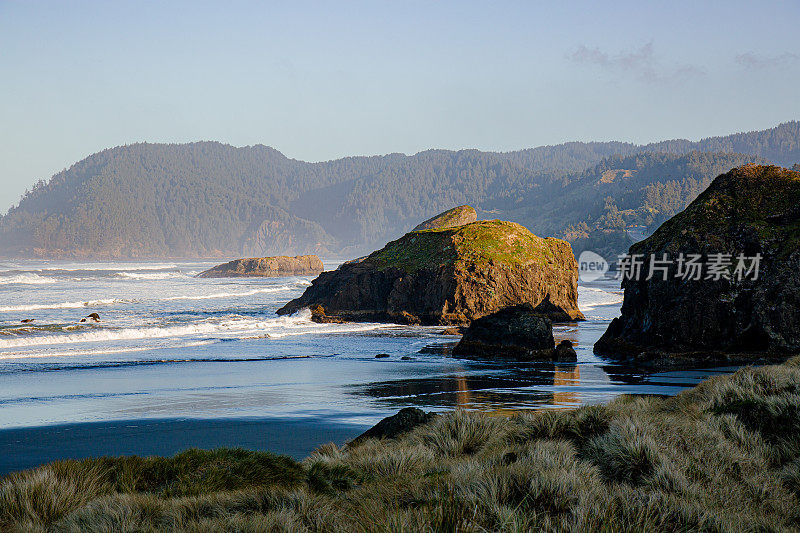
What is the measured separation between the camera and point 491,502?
4.35 metres

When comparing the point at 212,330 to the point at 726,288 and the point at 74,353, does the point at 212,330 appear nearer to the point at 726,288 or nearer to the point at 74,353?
the point at 74,353

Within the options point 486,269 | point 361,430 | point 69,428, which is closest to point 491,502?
point 361,430

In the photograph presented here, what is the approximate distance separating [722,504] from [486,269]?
31.4 meters

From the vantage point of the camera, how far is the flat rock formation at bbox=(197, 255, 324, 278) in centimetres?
11274

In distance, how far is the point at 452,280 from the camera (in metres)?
→ 36.0

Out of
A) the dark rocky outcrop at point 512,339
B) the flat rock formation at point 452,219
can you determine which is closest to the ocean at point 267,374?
the dark rocky outcrop at point 512,339

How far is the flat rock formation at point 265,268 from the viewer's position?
11274 cm

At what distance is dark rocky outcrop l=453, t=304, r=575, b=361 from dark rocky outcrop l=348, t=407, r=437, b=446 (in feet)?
40.9

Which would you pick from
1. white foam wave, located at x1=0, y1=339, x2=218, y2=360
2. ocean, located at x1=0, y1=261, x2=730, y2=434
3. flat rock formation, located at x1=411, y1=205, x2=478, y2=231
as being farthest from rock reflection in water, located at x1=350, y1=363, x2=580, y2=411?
flat rock formation, located at x1=411, y1=205, x2=478, y2=231

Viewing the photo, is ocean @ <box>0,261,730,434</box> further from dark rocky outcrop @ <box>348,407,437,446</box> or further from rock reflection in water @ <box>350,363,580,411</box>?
dark rocky outcrop @ <box>348,407,437,446</box>

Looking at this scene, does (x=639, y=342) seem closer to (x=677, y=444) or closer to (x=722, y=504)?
(x=677, y=444)

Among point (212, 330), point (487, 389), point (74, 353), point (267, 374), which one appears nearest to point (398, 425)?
point (487, 389)

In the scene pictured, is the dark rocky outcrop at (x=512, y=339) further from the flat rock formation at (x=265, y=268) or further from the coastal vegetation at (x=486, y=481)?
the flat rock formation at (x=265, y=268)

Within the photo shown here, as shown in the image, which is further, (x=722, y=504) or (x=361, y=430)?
(x=361, y=430)
